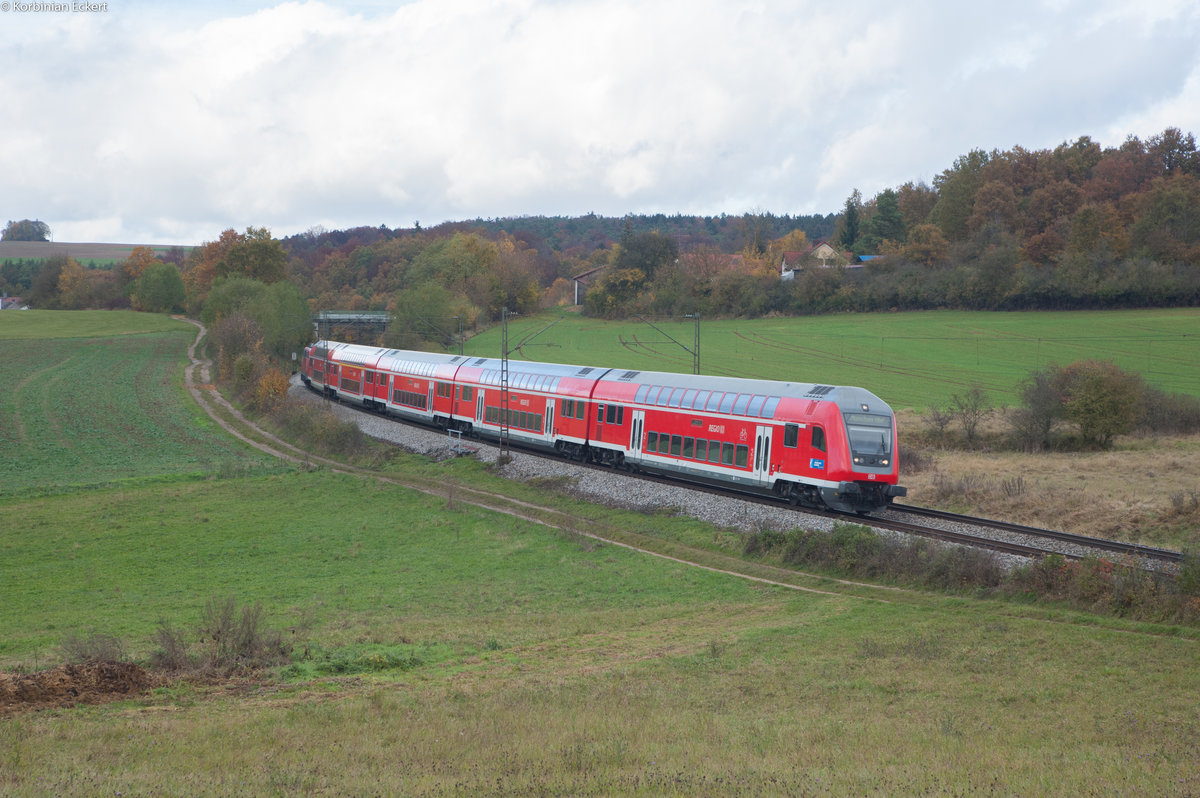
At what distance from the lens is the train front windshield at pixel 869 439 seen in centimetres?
2575

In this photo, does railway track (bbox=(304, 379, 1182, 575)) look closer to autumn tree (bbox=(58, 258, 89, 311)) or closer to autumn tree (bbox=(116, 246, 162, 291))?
autumn tree (bbox=(116, 246, 162, 291))

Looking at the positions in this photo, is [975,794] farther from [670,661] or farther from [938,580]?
[938,580]

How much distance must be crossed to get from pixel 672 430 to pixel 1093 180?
3745 inches

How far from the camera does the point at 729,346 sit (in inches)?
3383

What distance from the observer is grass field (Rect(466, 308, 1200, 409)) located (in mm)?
62656

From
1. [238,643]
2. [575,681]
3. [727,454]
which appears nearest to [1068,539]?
[727,454]

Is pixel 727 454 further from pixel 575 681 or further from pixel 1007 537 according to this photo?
pixel 575 681

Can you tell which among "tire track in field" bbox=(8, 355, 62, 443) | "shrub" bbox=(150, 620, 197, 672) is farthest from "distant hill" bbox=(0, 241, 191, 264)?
"shrub" bbox=(150, 620, 197, 672)

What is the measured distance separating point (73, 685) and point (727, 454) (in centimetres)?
2092

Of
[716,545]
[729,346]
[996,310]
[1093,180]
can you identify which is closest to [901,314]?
[996,310]

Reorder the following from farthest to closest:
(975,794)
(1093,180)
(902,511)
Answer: (1093,180)
(902,511)
(975,794)

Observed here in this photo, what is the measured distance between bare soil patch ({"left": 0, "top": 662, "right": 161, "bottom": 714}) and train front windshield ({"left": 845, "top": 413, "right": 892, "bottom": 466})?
62.5 ft

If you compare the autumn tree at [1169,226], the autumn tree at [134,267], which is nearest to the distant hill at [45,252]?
the autumn tree at [134,267]

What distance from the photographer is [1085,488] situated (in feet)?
101
